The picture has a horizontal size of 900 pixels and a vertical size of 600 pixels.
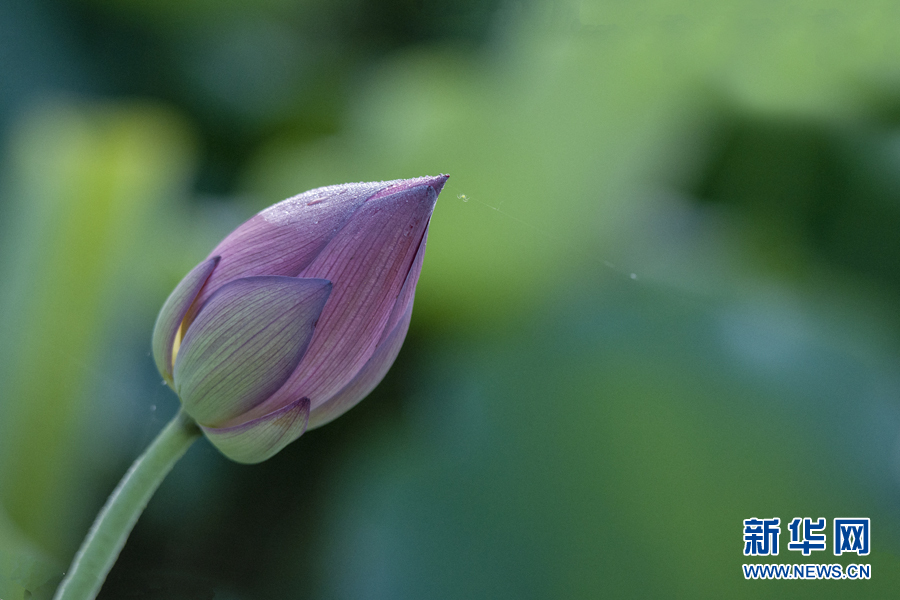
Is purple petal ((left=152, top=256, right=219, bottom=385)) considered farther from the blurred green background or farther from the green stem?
the blurred green background

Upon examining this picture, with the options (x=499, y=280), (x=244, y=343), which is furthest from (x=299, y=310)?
(x=499, y=280)

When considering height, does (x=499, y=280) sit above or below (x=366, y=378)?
above

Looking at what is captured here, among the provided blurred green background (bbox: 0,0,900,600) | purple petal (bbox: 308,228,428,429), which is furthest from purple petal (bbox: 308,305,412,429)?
blurred green background (bbox: 0,0,900,600)

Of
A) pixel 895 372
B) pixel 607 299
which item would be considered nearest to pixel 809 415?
pixel 895 372

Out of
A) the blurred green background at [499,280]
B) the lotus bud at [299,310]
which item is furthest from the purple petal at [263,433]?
the blurred green background at [499,280]

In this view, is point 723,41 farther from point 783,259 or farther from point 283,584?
point 283,584

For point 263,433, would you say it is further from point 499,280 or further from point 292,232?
point 499,280

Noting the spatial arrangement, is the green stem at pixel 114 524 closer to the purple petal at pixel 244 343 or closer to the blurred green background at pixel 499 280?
the purple petal at pixel 244 343
